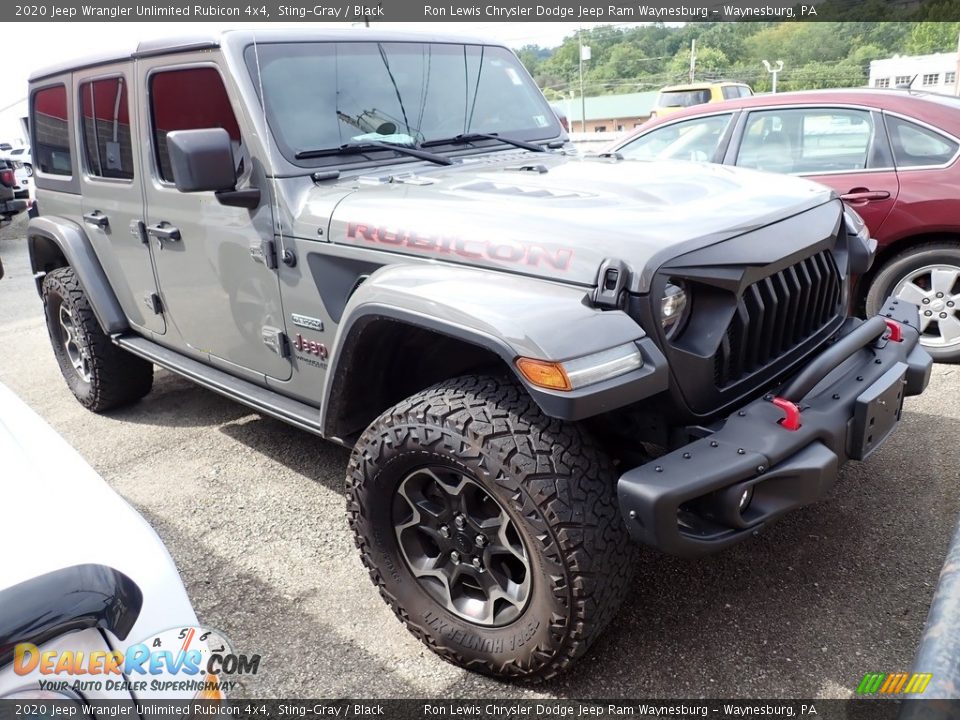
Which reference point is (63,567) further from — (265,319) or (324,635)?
(265,319)

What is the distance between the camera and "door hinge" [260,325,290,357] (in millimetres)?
3041

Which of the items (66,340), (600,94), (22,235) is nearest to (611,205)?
(66,340)

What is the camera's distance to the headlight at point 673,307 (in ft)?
6.95

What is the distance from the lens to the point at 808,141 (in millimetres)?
4906

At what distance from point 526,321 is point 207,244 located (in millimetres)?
1892

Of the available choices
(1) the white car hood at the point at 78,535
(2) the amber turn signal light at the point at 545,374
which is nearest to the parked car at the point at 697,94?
(2) the amber turn signal light at the point at 545,374

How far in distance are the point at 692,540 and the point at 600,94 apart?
7927 centimetres

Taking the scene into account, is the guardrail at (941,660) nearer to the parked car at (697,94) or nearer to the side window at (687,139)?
the side window at (687,139)

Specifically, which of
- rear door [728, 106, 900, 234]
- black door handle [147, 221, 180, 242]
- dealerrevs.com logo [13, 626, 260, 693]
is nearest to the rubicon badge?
black door handle [147, 221, 180, 242]

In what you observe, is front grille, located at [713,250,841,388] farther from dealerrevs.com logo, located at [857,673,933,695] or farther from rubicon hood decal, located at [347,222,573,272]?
dealerrevs.com logo, located at [857,673,933,695]

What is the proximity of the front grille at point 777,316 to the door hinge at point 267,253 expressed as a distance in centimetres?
173

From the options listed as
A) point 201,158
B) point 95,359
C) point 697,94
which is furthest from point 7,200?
point 697,94

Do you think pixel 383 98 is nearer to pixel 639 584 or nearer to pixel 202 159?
pixel 202 159

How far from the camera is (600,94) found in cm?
7531
